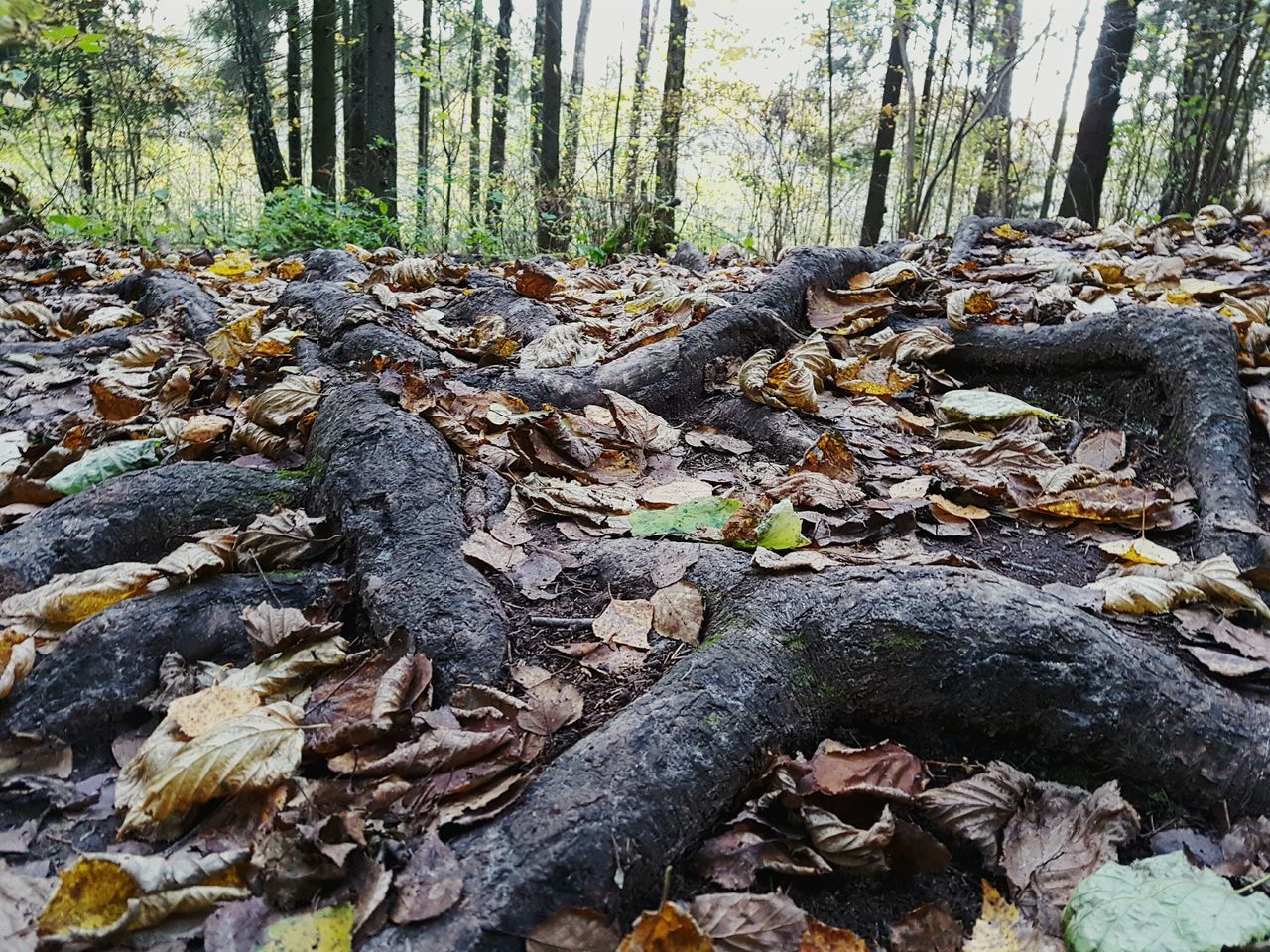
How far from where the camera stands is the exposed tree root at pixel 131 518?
1.94 metres

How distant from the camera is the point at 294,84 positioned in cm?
1420

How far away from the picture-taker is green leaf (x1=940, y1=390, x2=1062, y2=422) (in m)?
2.76

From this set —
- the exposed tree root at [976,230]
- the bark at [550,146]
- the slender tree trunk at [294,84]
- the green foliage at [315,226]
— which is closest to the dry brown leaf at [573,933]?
the exposed tree root at [976,230]

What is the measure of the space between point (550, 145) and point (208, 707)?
1158cm

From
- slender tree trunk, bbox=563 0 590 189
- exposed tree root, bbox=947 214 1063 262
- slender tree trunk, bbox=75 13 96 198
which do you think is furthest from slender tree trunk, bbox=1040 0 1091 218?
slender tree trunk, bbox=75 13 96 198

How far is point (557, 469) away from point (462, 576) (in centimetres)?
67

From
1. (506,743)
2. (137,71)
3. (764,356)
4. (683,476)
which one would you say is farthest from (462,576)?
(137,71)

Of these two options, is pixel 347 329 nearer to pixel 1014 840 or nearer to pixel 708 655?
pixel 708 655

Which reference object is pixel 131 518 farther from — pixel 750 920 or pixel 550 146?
pixel 550 146

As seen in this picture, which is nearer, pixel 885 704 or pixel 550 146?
pixel 885 704

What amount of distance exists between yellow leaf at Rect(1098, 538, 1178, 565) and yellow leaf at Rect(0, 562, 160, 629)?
241 centimetres

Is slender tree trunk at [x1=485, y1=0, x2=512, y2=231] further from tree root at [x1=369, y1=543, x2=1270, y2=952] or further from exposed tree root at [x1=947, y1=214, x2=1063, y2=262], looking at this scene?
tree root at [x1=369, y1=543, x2=1270, y2=952]

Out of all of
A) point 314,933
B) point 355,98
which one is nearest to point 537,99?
point 355,98

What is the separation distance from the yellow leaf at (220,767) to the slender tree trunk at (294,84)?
1276cm
